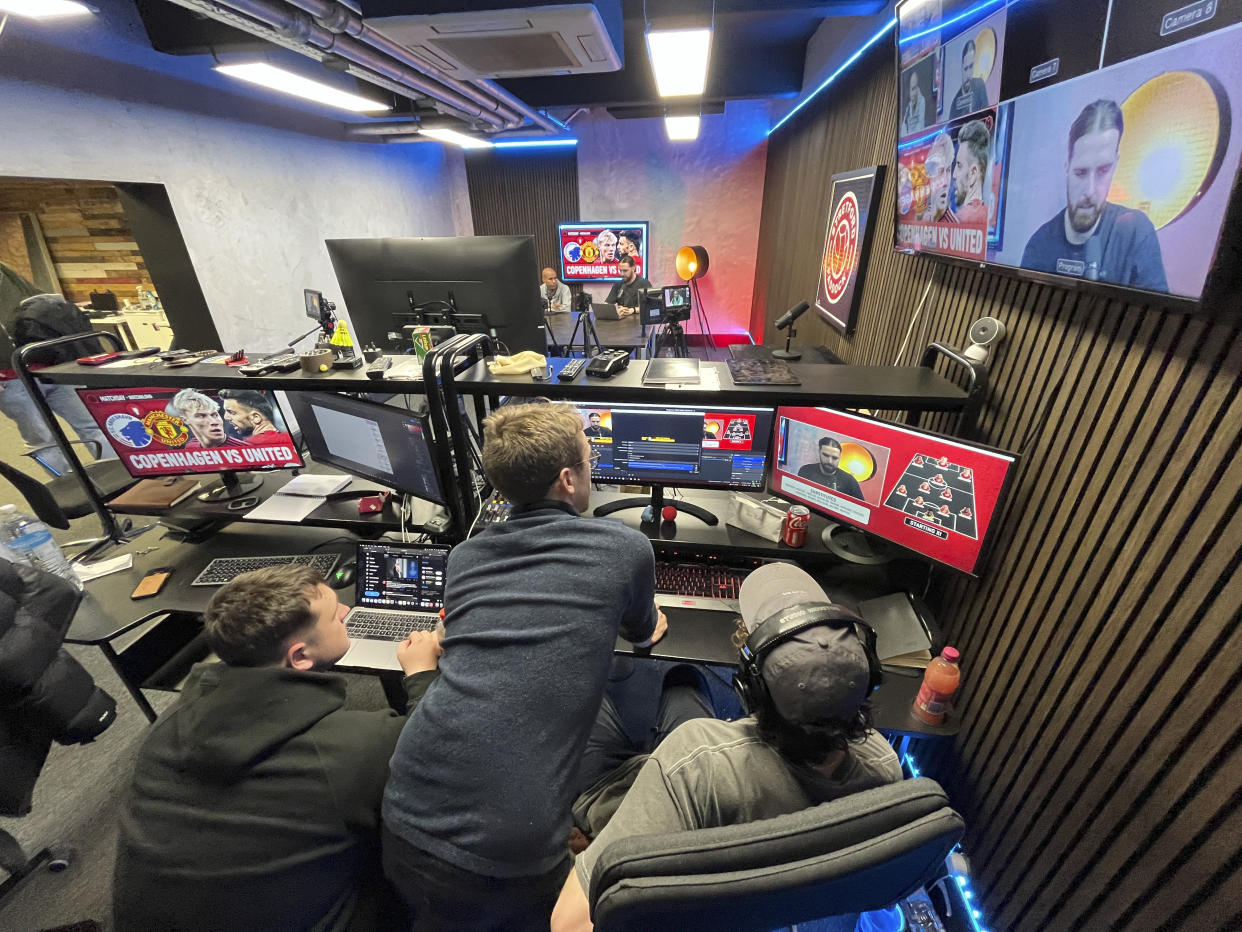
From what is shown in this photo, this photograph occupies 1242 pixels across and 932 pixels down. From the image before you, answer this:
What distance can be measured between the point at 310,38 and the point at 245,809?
3.50 m

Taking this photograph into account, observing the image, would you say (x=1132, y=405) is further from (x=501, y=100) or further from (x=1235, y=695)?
(x=501, y=100)

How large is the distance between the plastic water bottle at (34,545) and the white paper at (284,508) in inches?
22.1

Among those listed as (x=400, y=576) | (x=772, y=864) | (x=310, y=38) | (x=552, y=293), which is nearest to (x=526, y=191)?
(x=552, y=293)

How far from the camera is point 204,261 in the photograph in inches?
145

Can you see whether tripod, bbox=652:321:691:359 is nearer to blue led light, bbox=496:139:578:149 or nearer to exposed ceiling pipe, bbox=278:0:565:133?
exposed ceiling pipe, bbox=278:0:565:133

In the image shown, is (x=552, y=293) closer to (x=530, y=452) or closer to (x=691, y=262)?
(x=691, y=262)

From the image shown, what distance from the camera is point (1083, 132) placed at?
3.47 feet

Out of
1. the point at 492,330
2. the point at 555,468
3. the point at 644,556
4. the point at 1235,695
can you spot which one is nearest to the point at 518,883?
the point at 644,556

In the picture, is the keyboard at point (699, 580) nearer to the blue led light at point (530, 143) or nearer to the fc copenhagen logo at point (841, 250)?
the fc copenhagen logo at point (841, 250)

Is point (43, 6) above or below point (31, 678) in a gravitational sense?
above

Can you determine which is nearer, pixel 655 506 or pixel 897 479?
pixel 897 479

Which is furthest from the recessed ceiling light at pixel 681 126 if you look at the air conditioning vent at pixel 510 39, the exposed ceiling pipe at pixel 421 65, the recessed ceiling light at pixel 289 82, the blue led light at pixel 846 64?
the air conditioning vent at pixel 510 39

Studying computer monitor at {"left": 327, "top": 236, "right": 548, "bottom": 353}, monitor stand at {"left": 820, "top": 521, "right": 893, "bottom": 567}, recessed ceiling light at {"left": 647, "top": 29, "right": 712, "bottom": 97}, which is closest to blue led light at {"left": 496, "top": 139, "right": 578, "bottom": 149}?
recessed ceiling light at {"left": 647, "top": 29, "right": 712, "bottom": 97}

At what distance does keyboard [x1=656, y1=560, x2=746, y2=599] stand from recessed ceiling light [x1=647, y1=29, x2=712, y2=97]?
2176 millimetres
